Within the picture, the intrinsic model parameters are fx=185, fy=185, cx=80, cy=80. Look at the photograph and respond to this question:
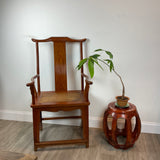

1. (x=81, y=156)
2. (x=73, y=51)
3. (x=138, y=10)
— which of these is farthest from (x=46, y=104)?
(x=138, y=10)

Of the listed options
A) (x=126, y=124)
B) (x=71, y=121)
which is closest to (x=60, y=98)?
(x=71, y=121)

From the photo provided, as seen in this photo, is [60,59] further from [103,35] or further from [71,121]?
[71,121]

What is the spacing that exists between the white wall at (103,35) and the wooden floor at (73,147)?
26cm

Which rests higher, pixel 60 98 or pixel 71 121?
pixel 60 98

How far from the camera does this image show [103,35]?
201 centimetres

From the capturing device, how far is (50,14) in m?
2.07

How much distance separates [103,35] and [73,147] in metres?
1.21

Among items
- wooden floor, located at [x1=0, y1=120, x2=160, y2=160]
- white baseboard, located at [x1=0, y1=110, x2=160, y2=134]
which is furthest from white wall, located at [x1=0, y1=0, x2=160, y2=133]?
wooden floor, located at [x1=0, y1=120, x2=160, y2=160]

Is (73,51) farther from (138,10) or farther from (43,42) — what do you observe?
(138,10)

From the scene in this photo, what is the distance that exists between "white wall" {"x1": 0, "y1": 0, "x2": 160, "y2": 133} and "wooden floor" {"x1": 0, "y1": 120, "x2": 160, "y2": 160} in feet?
0.86

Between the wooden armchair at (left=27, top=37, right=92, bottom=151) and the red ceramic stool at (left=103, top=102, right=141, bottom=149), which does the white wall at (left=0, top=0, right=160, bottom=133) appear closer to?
the wooden armchair at (left=27, top=37, right=92, bottom=151)

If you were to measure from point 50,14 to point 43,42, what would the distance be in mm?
321

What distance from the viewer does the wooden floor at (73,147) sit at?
5.62 ft

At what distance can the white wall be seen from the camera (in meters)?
1.93
